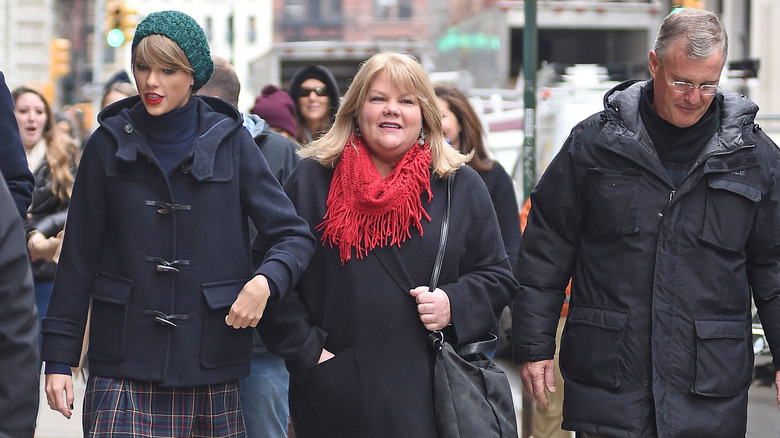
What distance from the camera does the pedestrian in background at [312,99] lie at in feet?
23.6

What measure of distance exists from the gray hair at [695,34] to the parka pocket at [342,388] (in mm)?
1549

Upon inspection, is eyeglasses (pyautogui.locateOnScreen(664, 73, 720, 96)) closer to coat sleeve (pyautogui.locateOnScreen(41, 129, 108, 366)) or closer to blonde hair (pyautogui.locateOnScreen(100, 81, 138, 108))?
coat sleeve (pyautogui.locateOnScreen(41, 129, 108, 366))

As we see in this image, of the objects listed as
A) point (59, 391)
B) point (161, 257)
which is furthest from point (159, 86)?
point (59, 391)

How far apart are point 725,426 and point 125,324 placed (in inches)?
82.6

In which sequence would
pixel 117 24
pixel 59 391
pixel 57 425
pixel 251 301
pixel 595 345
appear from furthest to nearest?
pixel 117 24, pixel 57 425, pixel 595 345, pixel 59 391, pixel 251 301

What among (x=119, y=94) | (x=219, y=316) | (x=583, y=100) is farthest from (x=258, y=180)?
(x=583, y=100)

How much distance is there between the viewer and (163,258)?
166 inches

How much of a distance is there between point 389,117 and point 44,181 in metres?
3.52

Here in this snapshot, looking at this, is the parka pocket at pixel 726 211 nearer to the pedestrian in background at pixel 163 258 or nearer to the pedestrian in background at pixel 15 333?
the pedestrian in background at pixel 163 258

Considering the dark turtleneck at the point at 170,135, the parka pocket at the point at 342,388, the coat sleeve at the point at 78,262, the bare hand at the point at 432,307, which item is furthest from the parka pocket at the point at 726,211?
the coat sleeve at the point at 78,262

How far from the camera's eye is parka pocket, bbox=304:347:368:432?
4.25 metres

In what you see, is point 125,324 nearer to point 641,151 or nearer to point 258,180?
point 258,180

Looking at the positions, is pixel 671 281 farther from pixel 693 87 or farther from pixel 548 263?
pixel 693 87

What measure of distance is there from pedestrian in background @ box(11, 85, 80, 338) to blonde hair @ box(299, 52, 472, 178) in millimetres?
2745
